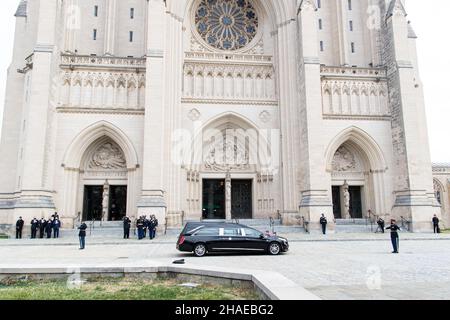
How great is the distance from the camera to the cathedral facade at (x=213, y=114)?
23406 millimetres

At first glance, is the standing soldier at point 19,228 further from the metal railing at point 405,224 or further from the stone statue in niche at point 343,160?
the metal railing at point 405,224

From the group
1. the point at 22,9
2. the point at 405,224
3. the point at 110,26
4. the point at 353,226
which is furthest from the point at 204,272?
the point at 22,9

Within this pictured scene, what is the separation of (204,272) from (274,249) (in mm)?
5736

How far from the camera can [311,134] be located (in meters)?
24.1

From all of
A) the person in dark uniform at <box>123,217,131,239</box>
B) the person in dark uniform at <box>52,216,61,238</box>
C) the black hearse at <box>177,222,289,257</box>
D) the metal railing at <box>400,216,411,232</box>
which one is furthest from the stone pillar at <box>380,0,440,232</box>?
the person in dark uniform at <box>52,216,61,238</box>

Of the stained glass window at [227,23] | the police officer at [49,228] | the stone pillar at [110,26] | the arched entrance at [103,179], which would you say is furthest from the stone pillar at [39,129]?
the stained glass window at [227,23]

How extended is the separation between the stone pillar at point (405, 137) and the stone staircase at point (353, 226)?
2.26 meters

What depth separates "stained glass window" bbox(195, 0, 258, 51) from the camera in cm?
2930

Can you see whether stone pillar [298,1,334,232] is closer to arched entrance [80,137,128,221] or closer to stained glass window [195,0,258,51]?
stained glass window [195,0,258,51]

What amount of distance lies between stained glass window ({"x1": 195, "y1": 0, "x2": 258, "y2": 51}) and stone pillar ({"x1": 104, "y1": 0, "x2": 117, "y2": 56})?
656 centimetres

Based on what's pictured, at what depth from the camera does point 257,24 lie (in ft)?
97.7

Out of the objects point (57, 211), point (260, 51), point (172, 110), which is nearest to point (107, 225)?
point (57, 211)
